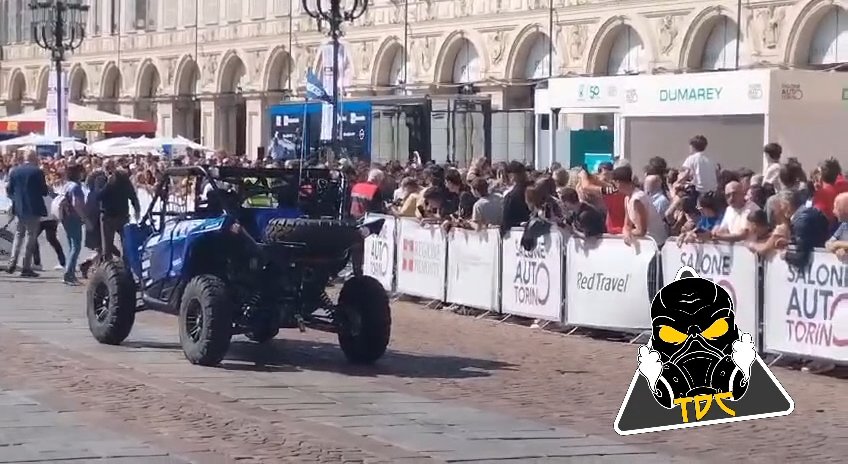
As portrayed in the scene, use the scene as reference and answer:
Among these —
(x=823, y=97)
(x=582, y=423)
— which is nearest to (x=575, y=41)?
(x=823, y=97)

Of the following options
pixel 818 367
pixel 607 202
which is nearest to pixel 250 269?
pixel 607 202

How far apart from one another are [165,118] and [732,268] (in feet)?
173


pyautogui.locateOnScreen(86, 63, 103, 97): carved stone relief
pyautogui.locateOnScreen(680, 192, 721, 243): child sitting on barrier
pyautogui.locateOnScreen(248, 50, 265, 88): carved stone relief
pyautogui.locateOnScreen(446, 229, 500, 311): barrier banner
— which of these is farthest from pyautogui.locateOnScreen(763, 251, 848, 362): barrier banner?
pyautogui.locateOnScreen(86, 63, 103, 97): carved stone relief

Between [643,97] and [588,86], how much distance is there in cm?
153

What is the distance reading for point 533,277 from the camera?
1658 centimetres

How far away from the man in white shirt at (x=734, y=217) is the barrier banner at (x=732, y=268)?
0.10 metres

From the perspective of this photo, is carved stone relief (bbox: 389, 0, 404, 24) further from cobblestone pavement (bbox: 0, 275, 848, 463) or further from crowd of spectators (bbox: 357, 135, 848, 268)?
cobblestone pavement (bbox: 0, 275, 848, 463)

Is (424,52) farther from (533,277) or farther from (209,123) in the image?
(533,277)

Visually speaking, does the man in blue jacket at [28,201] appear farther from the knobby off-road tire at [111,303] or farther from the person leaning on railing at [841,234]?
the person leaning on railing at [841,234]

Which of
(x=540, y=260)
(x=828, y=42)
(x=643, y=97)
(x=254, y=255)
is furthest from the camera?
(x=828, y=42)

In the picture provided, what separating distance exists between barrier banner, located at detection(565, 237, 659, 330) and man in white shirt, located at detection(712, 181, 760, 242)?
765mm

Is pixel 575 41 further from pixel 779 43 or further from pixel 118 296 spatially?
pixel 118 296

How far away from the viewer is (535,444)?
9641mm
